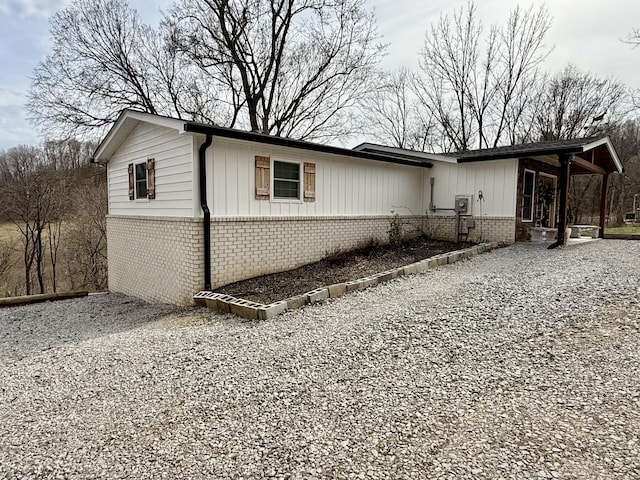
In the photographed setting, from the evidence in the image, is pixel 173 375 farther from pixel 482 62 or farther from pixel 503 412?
pixel 482 62

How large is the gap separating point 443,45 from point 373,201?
17.3 meters

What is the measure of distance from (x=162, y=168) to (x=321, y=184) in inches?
136

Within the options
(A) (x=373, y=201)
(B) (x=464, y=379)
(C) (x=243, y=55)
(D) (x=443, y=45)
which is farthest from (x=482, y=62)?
(B) (x=464, y=379)

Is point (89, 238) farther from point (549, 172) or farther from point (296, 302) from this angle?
point (549, 172)

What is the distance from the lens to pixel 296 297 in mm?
5922

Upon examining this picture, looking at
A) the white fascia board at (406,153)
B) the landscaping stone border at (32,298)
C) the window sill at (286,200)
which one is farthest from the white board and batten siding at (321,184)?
the landscaping stone border at (32,298)

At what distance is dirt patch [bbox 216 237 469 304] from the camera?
21.6 feet

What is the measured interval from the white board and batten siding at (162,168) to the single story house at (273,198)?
0.03 m

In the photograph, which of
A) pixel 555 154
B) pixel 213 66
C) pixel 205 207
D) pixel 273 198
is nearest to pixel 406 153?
pixel 555 154

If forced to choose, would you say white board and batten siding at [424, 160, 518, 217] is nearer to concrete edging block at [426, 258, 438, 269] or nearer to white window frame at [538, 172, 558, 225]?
A: white window frame at [538, 172, 558, 225]

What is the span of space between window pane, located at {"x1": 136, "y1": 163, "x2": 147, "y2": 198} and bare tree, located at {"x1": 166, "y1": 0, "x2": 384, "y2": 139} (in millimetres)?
10076

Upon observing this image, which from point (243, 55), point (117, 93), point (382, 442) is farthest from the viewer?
point (243, 55)

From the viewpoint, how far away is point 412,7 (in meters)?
11.8

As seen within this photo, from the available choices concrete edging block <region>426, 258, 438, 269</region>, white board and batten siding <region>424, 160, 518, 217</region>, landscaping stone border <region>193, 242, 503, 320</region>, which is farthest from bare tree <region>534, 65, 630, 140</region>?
landscaping stone border <region>193, 242, 503, 320</region>
